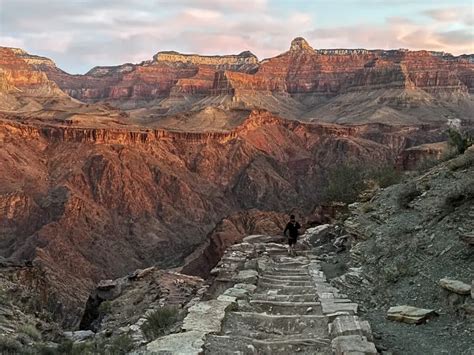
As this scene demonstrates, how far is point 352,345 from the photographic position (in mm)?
7082

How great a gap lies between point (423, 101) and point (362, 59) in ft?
128

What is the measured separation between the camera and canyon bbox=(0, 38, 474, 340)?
43719 millimetres

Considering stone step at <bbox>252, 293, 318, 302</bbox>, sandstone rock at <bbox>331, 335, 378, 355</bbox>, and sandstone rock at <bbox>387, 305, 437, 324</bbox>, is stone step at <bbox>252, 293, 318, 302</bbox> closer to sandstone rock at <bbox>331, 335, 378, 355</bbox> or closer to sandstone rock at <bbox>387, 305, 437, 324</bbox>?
sandstone rock at <bbox>387, 305, 437, 324</bbox>

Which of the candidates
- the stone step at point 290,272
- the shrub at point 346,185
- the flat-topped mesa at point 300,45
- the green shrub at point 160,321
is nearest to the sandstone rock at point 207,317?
the green shrub at point 160,321

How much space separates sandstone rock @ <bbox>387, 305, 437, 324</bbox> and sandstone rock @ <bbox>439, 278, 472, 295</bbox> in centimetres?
44

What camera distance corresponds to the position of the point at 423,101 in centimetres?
13288

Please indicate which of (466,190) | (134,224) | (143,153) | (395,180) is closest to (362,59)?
(143,153)

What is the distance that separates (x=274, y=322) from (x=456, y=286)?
2.86m

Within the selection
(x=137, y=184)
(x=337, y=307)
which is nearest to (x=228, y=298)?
(x=337, y=307)

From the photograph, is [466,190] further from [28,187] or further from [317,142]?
[317,142]

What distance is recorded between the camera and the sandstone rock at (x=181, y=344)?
23.5 feet

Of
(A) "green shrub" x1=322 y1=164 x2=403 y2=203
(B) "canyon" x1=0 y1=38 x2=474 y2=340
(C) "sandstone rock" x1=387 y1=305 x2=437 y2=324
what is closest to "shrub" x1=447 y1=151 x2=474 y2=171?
(C) "sandstone rock" x1=387 y1=305 x2=437 y2=324

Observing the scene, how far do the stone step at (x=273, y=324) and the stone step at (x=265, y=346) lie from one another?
35 cm

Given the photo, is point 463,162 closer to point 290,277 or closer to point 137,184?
point 290,277
